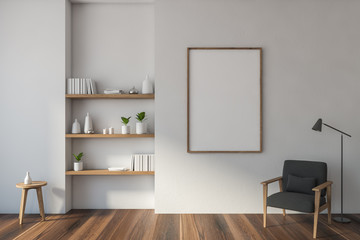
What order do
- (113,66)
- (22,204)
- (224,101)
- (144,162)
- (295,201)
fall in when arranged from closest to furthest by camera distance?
(295,201), (22,204), (224,101), (144,162), (113,66)

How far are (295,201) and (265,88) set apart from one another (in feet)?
5.10

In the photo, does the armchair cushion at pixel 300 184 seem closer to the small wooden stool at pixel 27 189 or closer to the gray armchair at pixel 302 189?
the gray armchair at pixel 302 189

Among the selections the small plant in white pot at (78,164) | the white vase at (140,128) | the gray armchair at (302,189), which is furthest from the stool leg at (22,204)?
the gray armchair at (302,189)

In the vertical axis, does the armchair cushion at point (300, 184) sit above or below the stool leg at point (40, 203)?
A: above

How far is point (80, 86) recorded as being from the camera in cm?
A: 426

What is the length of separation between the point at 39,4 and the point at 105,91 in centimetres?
151

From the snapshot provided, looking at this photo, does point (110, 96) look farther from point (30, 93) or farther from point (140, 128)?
point (30, 93)

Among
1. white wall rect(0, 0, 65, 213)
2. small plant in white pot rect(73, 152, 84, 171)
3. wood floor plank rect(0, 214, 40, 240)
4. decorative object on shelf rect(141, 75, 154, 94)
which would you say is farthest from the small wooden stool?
decorative object on shelf rect(141, 75, 154, 94)

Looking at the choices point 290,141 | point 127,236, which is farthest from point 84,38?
point 290,141

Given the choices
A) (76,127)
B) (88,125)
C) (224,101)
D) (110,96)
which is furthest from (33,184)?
(224,101)

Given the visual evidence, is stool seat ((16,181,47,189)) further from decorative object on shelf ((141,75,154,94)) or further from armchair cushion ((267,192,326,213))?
armchair cushion ((267,192,326,213))

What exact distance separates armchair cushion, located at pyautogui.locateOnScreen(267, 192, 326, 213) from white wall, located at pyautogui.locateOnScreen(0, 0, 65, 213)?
111 inches

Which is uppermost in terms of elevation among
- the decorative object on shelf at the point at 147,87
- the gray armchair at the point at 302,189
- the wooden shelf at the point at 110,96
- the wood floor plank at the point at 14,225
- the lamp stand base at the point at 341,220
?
the decorative object on shelf at the point at 147,87

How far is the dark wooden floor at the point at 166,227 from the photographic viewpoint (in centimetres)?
338
